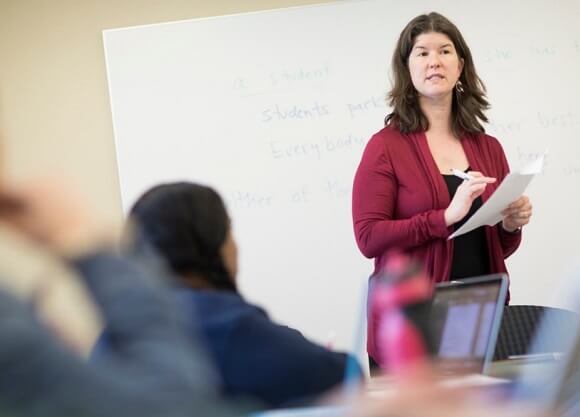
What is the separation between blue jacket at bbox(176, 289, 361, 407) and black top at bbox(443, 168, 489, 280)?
0.94 metres

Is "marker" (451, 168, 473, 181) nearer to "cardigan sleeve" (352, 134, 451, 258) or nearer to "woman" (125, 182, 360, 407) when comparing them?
"cardigan sleeve" (352, 134, 451, 258)

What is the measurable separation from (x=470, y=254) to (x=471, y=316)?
0.83 meters

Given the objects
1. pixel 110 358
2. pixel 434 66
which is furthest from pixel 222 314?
pixel 434 66

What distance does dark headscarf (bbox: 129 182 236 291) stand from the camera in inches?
53.4

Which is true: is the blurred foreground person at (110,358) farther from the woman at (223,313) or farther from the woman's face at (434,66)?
the woman's face at (434,66)

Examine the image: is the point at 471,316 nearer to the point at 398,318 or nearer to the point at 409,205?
the point at 398,318

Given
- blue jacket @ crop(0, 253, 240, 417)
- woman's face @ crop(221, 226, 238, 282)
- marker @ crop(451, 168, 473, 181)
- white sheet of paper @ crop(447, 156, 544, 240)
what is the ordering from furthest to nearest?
marker @ crop(451, 168, 473, 181)
white sheet of paper @ crop(447, 156, 544, 240)
woman's face @ crop(221, 226, 238, 282)
blue jacket @ crop(0, 253, 240, 417)

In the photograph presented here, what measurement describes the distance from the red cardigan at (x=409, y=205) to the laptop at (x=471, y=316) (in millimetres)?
731

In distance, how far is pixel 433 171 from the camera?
2229mm

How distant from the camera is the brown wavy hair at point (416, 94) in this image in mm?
2342

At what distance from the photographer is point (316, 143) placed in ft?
11.5

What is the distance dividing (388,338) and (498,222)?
153 centimetres

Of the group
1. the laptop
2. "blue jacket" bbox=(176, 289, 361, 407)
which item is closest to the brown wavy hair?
the laptop

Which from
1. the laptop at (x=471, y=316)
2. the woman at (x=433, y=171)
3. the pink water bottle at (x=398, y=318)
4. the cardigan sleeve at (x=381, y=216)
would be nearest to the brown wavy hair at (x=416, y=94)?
the woman at (x=433, y=171)
